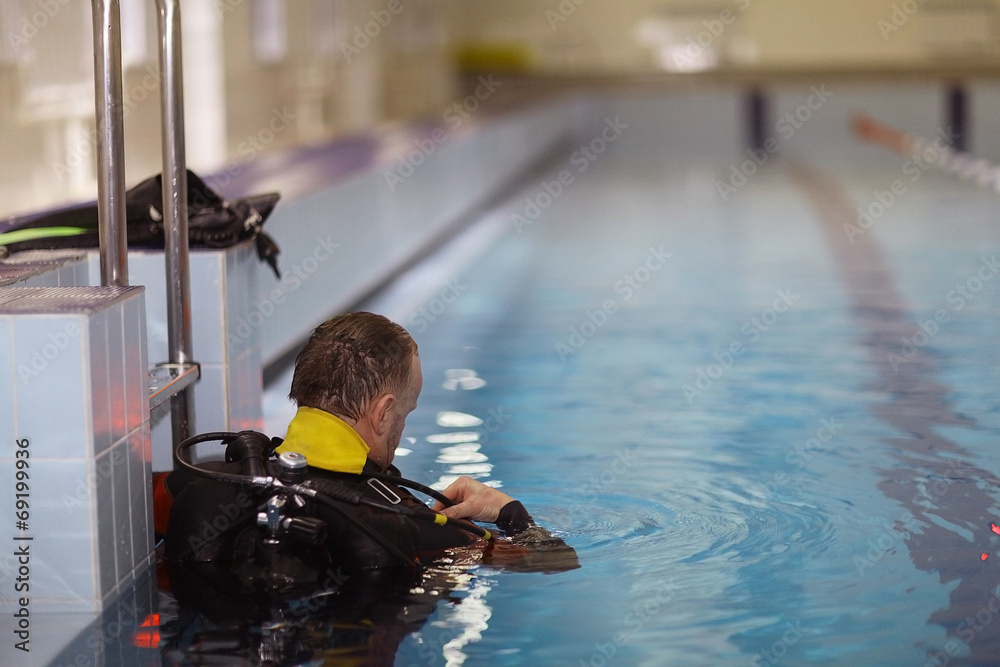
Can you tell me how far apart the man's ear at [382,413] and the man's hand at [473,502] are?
305 mm

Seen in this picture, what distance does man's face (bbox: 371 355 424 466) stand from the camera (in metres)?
2.51

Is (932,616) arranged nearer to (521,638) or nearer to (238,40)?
(521,638)

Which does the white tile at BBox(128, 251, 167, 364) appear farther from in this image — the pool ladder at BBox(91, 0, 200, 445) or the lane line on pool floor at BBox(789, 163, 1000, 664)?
the lane line on pool floor at BBox(789, 163, 1000, 664)

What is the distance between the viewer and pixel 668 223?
10430 millimetres

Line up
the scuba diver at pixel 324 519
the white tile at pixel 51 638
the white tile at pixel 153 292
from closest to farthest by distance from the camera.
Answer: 1. the white tile at pixel 51 638
2. the scuba diver at pixel 324 519
3. the white tile at pixel 153 292

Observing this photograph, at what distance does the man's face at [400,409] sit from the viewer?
2.51 meters

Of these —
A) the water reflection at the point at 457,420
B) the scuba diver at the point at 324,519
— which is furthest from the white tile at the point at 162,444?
the water reflection at the point at 457,420

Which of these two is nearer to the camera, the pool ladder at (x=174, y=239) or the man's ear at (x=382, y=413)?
the man's ear at (x=382, y=413)

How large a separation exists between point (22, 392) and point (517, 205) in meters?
10.2

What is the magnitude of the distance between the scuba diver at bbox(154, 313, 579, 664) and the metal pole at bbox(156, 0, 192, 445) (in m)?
0.48

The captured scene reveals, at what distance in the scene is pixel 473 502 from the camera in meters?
2.78

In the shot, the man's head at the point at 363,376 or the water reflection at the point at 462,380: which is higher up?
the man's head at the point at 363,376

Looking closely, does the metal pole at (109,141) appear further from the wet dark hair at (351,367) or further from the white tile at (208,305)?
the white tile at (208,305)

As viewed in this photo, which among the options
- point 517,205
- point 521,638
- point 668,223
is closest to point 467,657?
point 521,638
